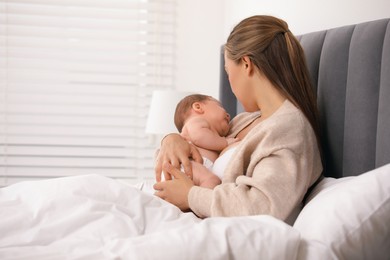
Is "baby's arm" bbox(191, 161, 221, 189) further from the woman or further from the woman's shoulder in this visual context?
the woman's shoulder

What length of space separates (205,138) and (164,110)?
122 centimetres

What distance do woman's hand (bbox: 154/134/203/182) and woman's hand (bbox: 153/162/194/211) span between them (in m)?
0.08

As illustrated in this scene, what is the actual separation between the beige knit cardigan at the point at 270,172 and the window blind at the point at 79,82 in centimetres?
232

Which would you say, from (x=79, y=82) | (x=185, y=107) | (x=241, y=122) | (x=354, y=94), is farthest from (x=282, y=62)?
(x=79, y=82)

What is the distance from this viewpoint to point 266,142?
1.58m

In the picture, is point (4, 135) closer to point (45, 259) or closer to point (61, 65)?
point (61, 65)

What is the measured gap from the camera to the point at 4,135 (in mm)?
3818

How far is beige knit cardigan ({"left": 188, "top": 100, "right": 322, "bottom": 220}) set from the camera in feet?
4.86

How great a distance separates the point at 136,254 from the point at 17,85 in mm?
3041

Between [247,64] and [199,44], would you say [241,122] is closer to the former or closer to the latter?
[247,64]

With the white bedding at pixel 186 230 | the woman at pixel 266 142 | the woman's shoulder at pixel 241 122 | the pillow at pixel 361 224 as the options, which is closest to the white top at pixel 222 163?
the woman at pixel 266 142

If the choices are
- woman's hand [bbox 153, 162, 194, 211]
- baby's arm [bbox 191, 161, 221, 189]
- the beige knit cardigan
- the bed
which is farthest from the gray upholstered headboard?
woman's hand [bbox 153, 162, 194, 211]

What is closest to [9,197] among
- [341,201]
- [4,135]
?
[341,201]

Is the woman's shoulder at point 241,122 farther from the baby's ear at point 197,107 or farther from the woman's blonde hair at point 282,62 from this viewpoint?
the woman's blonde hair at point 282,62
